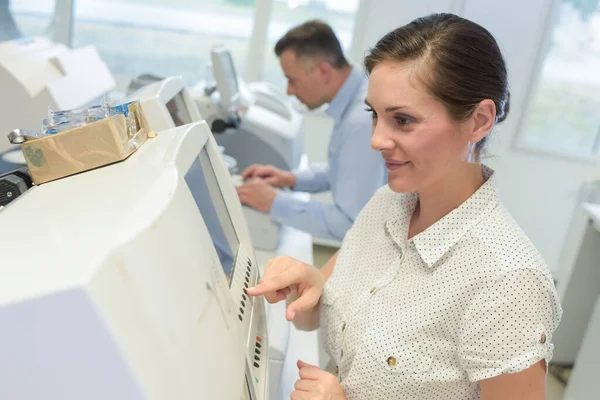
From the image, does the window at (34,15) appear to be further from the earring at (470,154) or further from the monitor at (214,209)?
the earring at (470,154)

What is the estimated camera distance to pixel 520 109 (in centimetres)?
307

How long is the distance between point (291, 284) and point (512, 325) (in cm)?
39

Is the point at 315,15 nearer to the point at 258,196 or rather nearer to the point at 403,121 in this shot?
the point at 258,196

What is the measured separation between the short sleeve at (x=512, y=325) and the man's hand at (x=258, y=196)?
1023 millimetres

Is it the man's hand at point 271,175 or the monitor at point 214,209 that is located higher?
the monitor at point 214,209

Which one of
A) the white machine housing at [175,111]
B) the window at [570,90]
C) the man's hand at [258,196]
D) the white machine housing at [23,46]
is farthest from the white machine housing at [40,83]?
the window at [570,90]

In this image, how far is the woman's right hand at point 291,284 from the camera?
89cm

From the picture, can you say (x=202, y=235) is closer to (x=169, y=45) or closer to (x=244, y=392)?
(x=244, y=392)

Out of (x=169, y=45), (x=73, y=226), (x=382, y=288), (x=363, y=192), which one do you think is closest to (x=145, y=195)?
(x=73, y=226)

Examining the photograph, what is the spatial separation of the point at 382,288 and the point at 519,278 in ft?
0.82

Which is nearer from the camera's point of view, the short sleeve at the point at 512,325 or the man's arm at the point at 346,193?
the short sleeve at the point at 512,325

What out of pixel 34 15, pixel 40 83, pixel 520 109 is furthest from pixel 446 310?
pixel 34 15

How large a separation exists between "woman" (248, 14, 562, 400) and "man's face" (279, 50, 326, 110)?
3.38ft

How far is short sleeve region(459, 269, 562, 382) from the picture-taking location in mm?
758
